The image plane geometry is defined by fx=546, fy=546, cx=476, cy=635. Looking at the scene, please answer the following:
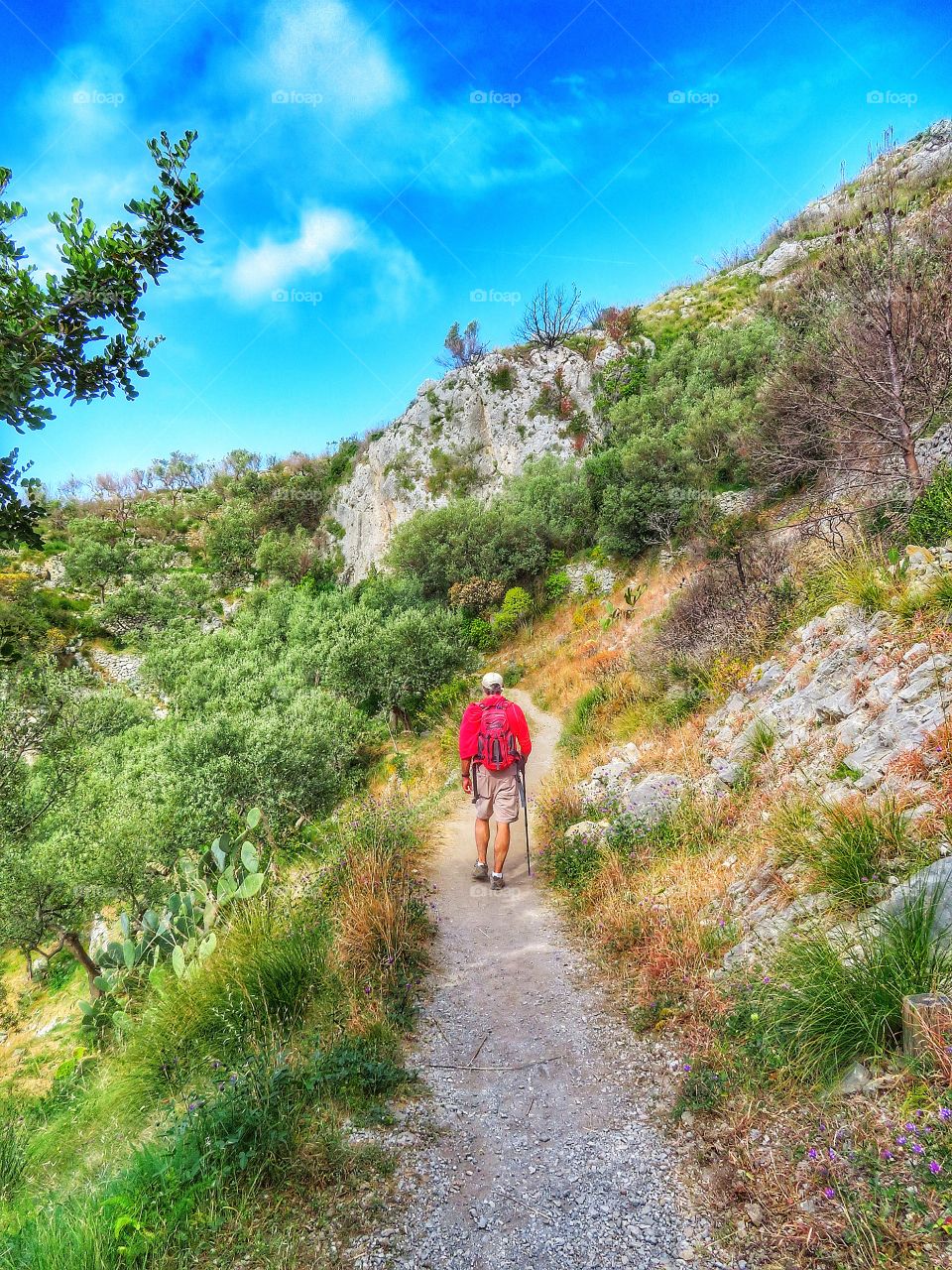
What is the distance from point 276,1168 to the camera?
8.84 ft

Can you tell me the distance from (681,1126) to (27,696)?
475 inches

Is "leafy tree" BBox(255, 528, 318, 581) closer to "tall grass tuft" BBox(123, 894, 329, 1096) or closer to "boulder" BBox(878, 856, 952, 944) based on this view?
"tall grass tuft" BBox(123, 894, 329, 1096)

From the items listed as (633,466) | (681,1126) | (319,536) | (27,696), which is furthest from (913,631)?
(319,536)

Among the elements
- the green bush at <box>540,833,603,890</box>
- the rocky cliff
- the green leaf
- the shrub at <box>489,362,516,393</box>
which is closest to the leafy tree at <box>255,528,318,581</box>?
the rocky cliff

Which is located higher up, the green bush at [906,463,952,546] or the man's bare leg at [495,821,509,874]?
the green bush at [906,463,952,546]

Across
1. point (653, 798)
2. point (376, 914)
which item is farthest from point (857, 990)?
point (653, 798)

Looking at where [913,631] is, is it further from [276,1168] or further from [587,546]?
[587,546]

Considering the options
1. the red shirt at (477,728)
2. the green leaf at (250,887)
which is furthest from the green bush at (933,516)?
the green leaf at (250,887)

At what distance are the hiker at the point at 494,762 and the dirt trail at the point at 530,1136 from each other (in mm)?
1654

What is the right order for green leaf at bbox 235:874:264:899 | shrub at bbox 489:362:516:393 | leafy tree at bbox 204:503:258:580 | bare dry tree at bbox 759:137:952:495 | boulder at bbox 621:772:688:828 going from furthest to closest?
leafy tree at bbox 204:503:258:580 → shrub at bbox 489:362:516:393 → bare dry tree at bbox 759:137:952:495 → boulder at bbox 621:772:688:828 → green leaf at bbox 235:874:264:899

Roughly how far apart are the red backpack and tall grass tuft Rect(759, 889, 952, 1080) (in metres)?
3.97

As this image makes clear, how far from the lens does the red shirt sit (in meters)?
7.04

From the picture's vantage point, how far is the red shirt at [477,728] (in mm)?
7035

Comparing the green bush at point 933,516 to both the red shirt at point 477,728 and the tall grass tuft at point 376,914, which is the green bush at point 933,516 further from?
the tall grass tuft at point 376,914
